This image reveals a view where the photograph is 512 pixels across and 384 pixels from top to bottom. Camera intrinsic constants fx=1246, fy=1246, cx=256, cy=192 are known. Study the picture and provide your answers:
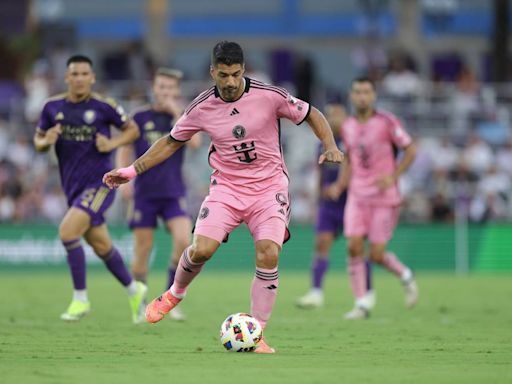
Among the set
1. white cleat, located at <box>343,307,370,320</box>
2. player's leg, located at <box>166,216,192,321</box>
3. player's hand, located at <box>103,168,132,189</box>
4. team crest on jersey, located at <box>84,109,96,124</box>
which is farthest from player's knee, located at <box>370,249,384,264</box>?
player's hand, located at <box>103,168,132,189</box>

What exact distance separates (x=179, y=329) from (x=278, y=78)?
21.5m

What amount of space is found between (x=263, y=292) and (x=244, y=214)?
73cm

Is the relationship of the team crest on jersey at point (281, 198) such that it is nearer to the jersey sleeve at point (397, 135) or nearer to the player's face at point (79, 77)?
the player's face at point (79, 77)

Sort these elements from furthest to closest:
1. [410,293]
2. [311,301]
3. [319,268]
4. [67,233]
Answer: [319,268]
[311,301]
[410,293]
[67,233]

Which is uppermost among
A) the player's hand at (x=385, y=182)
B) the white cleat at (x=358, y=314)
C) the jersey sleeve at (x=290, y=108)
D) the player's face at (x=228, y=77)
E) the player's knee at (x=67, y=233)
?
the player's face at (x=228, y=77)

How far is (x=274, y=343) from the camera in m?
11.5

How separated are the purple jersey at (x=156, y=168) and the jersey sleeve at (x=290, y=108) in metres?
4.30

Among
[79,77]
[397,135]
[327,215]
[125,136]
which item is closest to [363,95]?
[397,135]

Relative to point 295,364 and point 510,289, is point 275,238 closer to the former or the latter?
point 295,364

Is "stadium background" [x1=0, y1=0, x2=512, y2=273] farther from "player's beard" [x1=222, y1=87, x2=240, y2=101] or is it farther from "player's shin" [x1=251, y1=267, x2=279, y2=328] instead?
"player's shin" [x1=251, y1=267, x2=279, y2=328]

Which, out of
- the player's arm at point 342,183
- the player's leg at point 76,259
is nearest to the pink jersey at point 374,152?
the player's arm at point 342,183

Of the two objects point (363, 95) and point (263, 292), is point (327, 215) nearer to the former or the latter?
point (363, 95)

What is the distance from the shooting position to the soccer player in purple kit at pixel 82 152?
534 inches

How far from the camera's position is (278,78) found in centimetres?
3409
